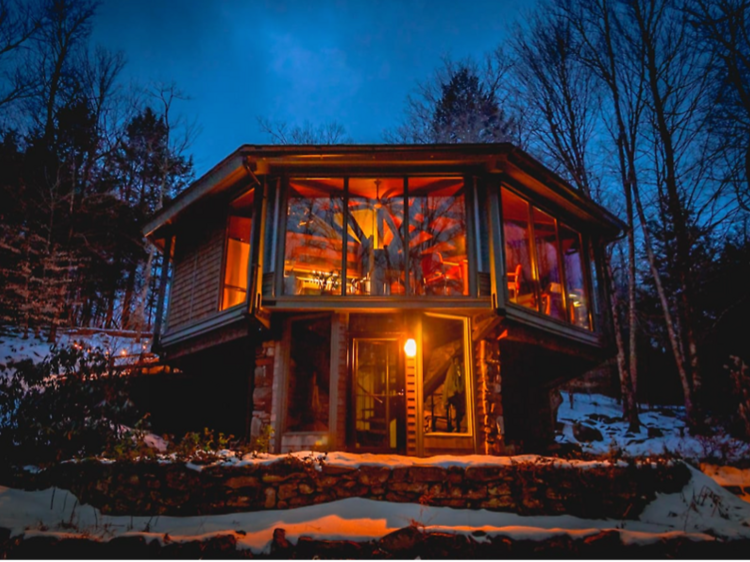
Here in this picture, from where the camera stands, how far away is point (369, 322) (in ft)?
29.2

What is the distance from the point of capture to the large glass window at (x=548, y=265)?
1002 cm

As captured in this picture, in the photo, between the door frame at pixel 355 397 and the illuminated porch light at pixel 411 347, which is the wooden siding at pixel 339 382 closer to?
the door frame at pixel 355 397

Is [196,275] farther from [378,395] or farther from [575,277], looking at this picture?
[575,277]

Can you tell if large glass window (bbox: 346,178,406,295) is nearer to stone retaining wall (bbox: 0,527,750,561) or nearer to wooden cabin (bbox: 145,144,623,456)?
wooden cabin (bbox: 145,144,623,456)

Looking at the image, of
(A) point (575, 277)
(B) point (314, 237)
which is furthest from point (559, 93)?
(B) point (314, 237)

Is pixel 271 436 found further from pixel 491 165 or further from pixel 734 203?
pixel 734 203

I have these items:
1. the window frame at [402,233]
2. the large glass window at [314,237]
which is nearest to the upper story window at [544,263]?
the window frame at [402,233]

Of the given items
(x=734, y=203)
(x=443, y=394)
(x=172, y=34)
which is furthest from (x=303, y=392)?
(x=172, y=34)

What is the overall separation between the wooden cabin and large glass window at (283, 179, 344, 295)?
0.7 inches

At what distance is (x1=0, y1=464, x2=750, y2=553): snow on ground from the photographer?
4.78m

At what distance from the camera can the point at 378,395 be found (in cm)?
863

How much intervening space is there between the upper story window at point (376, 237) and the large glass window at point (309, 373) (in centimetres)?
73

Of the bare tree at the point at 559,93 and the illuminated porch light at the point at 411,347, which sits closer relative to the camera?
the illuminated porch light at the point at 411,347

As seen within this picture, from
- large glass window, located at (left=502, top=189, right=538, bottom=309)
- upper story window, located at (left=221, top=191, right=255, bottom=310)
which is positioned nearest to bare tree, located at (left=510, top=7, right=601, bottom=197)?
large glass window, located at (left=502, top=189, right=538, bottom=309)
